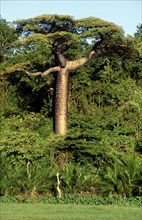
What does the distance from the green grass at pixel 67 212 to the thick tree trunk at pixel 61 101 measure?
6.42 meters

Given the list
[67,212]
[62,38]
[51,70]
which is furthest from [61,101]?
[67,212]

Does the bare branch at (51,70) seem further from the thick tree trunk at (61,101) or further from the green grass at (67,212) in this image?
the green grass at (67,212)

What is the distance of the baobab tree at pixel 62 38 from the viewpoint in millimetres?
18312

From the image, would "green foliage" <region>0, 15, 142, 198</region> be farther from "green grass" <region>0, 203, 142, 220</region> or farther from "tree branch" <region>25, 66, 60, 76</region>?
"green grass" <region>0, 203, 142, 220</region>

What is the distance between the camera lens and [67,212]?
11.6 meters

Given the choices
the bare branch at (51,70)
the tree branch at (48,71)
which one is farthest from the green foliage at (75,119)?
the bare branch at (51,70)

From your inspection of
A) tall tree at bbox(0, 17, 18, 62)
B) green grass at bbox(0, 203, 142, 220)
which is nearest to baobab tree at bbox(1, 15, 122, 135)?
tall tree at bbox(0, 17, 18, 62)

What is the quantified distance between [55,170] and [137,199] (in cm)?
318

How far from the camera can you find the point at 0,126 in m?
19.6

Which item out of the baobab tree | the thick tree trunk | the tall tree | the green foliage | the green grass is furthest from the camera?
the tall tree

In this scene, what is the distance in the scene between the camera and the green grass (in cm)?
1073

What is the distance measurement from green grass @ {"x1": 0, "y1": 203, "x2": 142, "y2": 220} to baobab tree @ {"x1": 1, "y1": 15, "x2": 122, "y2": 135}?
6.56 meters

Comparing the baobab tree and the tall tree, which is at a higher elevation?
the tall tree

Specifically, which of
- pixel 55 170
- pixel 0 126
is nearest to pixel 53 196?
pixel 55 170
